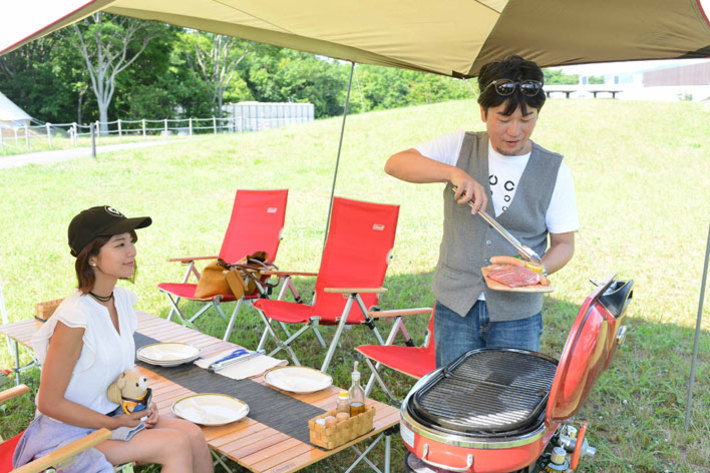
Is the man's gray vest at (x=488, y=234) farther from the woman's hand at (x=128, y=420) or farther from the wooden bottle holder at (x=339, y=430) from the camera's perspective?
→ the woman's hand at (x=128, y=420)

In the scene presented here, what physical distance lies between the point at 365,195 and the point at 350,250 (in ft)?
26.4

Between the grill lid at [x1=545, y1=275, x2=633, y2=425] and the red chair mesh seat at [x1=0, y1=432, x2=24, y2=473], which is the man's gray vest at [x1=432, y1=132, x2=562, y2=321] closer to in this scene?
the grill lid at [x1=545, y1=275, x2=633, y2=425]

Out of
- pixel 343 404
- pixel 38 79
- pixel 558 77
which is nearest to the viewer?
pixel 343 404

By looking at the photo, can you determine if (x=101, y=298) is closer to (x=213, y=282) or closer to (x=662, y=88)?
(x=213, y=282)

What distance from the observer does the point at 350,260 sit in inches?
177

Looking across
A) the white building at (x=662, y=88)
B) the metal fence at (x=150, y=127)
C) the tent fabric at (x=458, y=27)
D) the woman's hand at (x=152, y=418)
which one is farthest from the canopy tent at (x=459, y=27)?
the white building at (x=662, y=88)

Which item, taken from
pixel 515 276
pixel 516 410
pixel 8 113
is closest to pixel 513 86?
pixel 515 276

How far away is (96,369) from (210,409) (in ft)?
1.74

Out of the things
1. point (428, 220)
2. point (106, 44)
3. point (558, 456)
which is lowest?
point (428, 220)

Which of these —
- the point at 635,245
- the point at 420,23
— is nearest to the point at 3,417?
the point at 420,23

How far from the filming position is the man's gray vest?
2123 millimetres

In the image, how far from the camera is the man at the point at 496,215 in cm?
Result: 209

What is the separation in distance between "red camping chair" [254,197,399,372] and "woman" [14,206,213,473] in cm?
190

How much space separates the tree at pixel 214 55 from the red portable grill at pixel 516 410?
28315 millimetres
